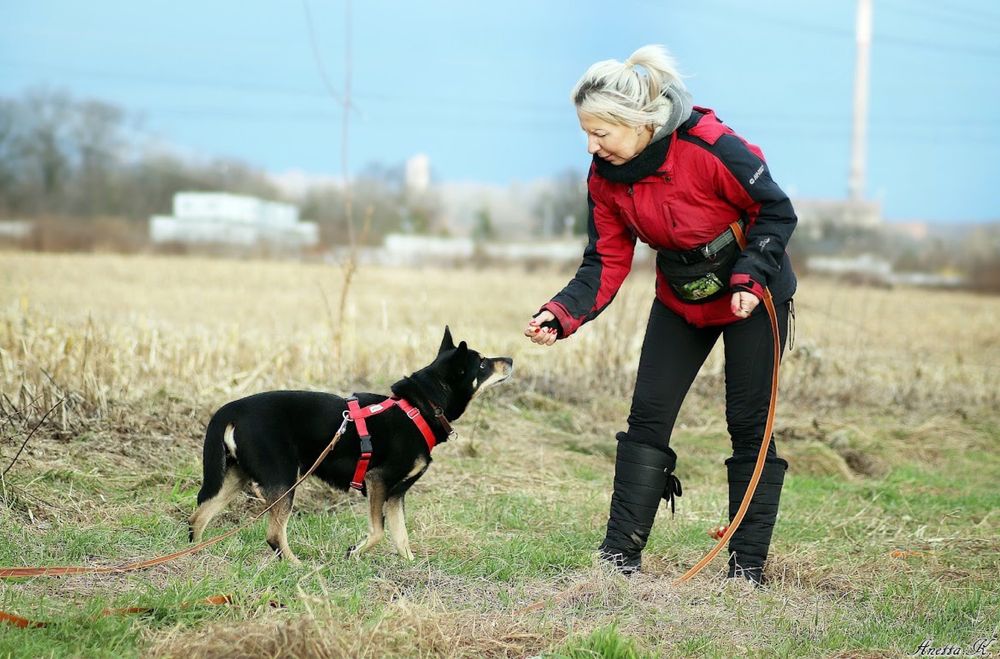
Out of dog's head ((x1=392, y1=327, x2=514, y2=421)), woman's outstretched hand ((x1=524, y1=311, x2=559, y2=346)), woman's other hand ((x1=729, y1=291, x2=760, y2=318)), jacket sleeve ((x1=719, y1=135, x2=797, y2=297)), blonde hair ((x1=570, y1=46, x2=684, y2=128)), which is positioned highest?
blonde hair ((x1=570, y1=46, x2=684, y2=128))

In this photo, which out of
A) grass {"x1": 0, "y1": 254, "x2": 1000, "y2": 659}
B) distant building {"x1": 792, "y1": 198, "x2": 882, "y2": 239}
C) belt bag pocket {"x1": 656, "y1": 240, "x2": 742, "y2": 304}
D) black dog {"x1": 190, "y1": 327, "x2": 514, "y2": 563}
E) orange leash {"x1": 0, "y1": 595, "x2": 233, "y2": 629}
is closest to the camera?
orange leash {"x1": 0, "y1": 595, "x2": 233, "y2": 629}

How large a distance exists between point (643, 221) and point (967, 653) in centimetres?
202

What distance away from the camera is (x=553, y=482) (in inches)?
255

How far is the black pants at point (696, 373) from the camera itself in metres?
4.35

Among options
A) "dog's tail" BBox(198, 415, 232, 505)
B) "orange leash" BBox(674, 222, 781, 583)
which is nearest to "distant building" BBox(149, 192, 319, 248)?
"dog's tail" BBox(198, 415, 232, 505)

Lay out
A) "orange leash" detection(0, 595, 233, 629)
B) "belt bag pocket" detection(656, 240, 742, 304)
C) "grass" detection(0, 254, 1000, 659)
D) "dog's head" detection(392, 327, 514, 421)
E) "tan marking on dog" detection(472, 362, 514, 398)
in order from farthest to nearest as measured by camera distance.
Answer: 1. "tan marking on dog" detection(472, 362, 514, 398)
2. "dog's head" detection(392, 327, 514, 421)
3. "belt bag pocket" detection(656, 240, 742, 304)
4. "grass" detection(0, 254, 1000, 659)
5. "orange leash" detection(0, 595, 233, 629)

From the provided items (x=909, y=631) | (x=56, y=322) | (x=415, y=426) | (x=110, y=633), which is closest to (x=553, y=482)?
(x=415, y=426)

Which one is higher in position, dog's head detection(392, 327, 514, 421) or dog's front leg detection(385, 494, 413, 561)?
→ dog's head detection(392, 327, 514, 421)

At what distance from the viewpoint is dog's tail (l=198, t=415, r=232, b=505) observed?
14.9ft

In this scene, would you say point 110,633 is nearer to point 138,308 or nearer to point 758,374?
point 758,374

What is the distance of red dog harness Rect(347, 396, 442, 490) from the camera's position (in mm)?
4699

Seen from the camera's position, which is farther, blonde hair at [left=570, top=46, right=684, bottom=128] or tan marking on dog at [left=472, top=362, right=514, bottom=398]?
tan marking on dog at [left=472, top=362, right=514, bottom=398]

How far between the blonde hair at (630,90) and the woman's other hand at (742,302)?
0.76 meters

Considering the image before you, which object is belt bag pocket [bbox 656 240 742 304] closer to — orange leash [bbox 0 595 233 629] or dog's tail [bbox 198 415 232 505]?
dog's tail [bbox 198 415 232 505]
